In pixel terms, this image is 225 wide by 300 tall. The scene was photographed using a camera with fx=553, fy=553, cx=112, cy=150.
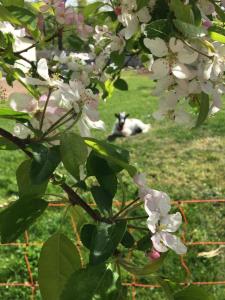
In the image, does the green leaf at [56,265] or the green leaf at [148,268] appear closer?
the green leaf at [148,268]

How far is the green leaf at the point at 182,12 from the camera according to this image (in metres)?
0.78

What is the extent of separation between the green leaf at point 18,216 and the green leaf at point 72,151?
0.17m

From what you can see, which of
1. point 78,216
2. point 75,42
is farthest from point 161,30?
point 75,42

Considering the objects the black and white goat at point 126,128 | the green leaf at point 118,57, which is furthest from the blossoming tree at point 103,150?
the black and white goat at point 126,128

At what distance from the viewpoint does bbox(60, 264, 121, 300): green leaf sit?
75 cm

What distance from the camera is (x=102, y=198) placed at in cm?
80

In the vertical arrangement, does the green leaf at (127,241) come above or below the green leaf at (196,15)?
below

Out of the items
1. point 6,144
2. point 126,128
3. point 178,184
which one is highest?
point 6,144

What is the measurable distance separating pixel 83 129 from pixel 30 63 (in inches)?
17.0

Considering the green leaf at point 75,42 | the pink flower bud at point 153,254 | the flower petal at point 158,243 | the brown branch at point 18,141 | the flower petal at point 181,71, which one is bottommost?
the green leaf at point 75,42

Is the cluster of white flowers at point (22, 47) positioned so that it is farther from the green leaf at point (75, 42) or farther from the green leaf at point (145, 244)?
the green leaf at point (145, 244)

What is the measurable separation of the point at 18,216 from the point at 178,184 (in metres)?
4.22

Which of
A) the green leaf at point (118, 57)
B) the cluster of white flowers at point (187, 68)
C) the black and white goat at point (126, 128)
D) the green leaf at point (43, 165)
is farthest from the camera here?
the black and white goat at point (126, 128)

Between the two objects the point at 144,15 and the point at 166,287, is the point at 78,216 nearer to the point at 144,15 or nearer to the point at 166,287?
the point at 166,287
